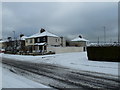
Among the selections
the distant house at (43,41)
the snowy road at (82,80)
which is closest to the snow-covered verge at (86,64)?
the snowy road at (82,80)

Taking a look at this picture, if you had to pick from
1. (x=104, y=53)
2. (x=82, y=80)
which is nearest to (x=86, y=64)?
(x=104, y=53)

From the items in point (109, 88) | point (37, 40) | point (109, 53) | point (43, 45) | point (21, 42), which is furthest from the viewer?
point (21, 42)

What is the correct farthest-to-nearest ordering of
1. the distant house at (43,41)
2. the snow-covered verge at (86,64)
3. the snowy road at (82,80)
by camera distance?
the distant house at (43,41) < the snow-covered verge at (86,64) < the snowy road at (82,80)

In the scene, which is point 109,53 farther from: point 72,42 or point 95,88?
point 72,42

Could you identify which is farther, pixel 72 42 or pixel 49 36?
pixel 72 42

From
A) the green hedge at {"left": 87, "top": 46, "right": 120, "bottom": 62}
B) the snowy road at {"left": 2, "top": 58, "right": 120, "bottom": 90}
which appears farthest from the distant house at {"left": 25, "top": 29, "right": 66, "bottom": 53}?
the snowy road at {"left": 2, "top": 58, "right": 120, "bottom": 90}

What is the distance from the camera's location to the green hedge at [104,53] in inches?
625

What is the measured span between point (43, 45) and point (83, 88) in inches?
1448

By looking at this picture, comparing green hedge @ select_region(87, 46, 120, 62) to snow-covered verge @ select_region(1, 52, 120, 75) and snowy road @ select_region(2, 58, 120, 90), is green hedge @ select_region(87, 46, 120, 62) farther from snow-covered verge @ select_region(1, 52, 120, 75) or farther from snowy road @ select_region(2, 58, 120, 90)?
snowy road @ select_region(2, 58, 120, 90)

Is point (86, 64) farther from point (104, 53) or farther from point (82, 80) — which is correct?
point (82, 80)

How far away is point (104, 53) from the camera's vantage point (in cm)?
1700

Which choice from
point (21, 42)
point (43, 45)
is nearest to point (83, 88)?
point (43, 45)

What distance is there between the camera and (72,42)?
2574 inches

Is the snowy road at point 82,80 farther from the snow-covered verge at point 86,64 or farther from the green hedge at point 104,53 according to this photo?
the green hedge at point 104,53
